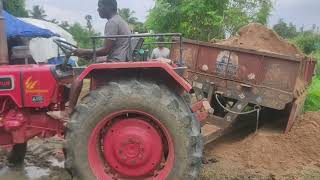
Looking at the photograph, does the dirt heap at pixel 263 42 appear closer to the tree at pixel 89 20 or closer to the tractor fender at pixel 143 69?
the tractor fender at pixel 143 69

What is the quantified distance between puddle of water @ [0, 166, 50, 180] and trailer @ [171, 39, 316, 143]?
238cm

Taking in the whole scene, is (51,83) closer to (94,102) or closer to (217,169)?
(94,102)

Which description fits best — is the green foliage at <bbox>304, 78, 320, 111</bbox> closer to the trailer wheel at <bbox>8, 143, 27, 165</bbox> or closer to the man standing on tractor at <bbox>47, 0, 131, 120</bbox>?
the man standing on tractor at <bbox>47, 0, 131, 120</bbox>

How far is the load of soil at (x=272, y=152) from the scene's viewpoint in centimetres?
652

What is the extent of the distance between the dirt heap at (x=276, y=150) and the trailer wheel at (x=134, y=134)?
1.88 meters

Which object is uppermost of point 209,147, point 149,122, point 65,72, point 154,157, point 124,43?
point 124,43

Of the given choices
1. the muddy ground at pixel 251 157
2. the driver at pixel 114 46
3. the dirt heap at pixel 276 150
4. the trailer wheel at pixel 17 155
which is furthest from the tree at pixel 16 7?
the driver at pixel 114 46

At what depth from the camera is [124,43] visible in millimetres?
5500

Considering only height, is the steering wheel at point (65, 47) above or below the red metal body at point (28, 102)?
above

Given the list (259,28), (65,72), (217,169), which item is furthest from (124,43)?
(259,28)

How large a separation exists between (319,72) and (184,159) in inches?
469

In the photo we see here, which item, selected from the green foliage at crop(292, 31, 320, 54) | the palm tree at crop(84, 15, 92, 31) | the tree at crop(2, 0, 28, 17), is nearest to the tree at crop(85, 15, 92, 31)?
the palm tree at crop(84, 15, 92, 31)

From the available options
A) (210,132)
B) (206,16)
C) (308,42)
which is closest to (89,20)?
(308,42)

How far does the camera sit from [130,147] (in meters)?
5.00
